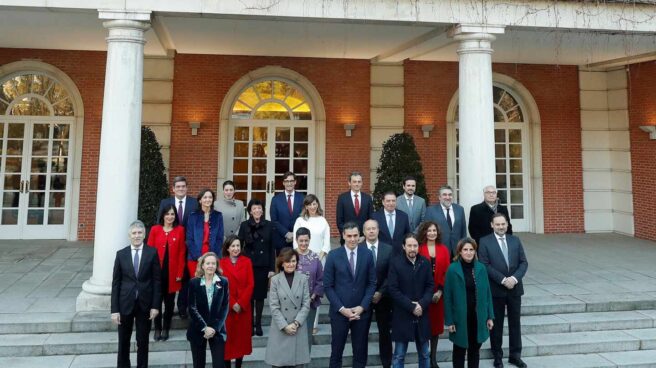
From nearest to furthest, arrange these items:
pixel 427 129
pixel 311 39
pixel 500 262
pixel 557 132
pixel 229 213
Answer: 1. pixel 500 262
2. pixel 229 213
3. pixel 311 39
4. pixel 427 129
5. pixel 557 132

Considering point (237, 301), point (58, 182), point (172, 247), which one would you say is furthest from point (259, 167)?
point (237, 301)

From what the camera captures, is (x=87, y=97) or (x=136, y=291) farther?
(x=87, y=97)

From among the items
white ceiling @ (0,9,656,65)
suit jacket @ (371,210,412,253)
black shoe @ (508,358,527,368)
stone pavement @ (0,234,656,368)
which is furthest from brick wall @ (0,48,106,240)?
black shoe @ (508,358,527,368)

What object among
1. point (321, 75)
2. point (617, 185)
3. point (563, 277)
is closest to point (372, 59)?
point (321, 75)

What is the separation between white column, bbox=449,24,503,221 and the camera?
267 inches

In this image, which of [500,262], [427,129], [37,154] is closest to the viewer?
[500,262]

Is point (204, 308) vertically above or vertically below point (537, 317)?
above

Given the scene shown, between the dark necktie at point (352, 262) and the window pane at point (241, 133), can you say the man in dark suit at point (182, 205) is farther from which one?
the window pane at point (241, 133)

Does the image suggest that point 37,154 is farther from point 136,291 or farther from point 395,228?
point 395,228

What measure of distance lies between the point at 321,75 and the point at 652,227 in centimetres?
911

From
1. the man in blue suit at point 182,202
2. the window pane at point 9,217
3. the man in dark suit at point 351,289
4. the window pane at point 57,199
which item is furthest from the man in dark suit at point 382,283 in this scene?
the window pane at point 9,217

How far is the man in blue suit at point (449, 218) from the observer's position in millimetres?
5660

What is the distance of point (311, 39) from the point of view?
30.2ft

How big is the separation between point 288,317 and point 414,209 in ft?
8.24
